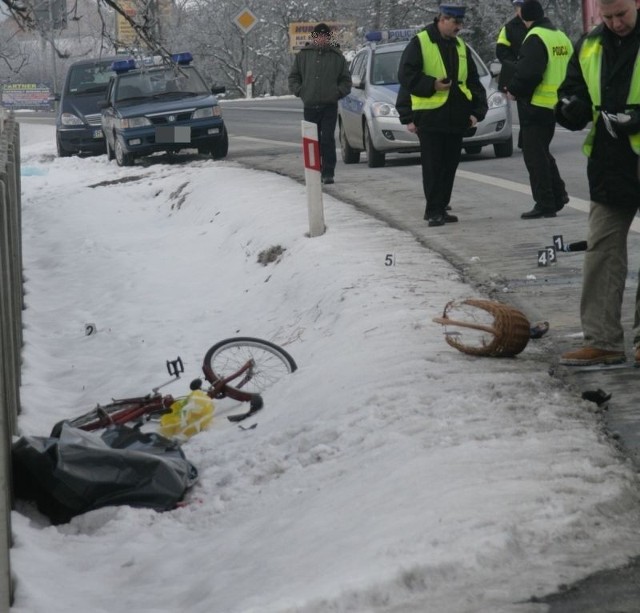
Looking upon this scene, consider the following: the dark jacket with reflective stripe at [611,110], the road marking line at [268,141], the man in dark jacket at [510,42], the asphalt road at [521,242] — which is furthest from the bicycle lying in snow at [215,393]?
the road marking line at [268,141]

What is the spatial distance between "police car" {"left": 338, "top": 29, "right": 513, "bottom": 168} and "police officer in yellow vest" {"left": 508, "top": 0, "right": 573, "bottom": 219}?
560 centimetres

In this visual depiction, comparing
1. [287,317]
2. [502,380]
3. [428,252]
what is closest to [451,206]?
[428,252]

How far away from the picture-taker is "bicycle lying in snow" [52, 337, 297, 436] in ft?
27.0

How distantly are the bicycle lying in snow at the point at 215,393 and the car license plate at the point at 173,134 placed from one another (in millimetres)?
14685

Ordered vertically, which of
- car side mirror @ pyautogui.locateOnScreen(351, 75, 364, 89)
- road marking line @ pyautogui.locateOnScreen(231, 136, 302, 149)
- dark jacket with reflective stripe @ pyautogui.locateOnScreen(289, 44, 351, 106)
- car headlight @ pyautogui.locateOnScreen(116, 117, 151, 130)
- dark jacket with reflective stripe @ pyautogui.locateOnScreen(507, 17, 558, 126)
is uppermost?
dark jacket with reflective stripe @ pyautogui.locateOnScreen(507, 17, 558, 126)

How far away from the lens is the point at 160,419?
27.3 feet

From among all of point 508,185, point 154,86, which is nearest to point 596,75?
point 508,185

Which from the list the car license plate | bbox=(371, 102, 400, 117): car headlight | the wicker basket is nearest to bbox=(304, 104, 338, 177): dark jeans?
bbox=(371, 102, 400, 117): car headlight

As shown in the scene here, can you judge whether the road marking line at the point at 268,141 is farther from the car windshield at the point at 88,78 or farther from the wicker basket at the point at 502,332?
the wicker basket at the point at 502,332

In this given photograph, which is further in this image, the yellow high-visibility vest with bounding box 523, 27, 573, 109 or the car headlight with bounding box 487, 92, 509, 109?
the car headlight with bounding box 487, 92, 509, 109

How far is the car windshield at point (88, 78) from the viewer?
2909 cm

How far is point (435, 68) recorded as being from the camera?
478 inches

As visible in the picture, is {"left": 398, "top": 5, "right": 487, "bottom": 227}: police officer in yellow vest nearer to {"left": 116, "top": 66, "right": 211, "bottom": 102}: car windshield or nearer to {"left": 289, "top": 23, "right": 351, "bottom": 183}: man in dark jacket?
{"left": 289, "top": 23, "right": 351, "bottom": 183}: man in dark jacket

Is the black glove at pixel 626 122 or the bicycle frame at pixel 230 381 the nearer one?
the black glove at pixel 626 122
